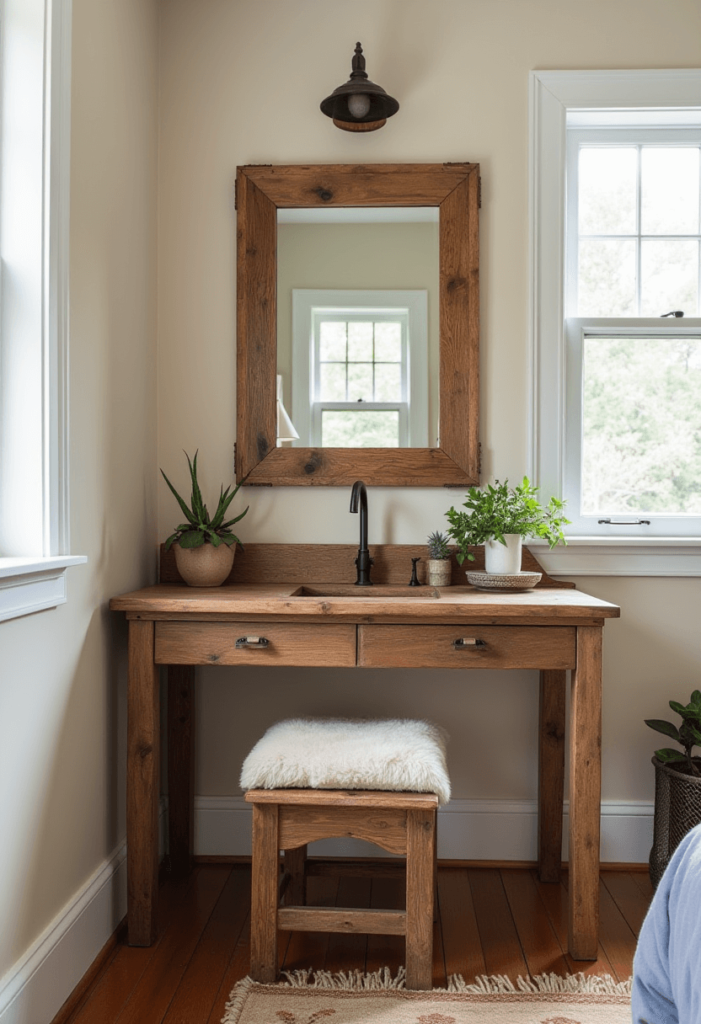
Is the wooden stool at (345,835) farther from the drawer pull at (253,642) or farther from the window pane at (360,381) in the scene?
the window pane at (360,381)

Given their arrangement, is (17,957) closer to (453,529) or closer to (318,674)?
(318,674)

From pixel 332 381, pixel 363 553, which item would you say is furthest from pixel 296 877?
pixel 332 381

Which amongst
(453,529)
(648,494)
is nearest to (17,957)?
(453,529)

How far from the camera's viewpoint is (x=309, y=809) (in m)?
1.94

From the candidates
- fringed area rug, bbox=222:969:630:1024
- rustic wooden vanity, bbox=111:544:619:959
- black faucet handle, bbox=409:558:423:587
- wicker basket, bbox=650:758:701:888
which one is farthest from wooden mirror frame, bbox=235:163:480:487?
fringed area rug, bbox=222:969:630:1024

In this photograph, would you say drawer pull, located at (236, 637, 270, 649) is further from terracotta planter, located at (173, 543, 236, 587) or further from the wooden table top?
terracotta planter, located at (173, 543, 236, 587)

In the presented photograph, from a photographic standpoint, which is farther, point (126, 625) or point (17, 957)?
point (126, 625)

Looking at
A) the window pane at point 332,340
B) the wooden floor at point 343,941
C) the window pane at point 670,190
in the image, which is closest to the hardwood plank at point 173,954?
the wooden floor at point 343,941

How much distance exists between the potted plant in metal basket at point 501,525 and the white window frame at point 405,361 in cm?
31

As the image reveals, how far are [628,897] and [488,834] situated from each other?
16.6 inches

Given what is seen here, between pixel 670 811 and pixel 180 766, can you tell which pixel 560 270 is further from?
pixel 180 766

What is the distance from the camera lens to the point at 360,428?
2.60 m

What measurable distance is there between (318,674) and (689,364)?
4.87ft

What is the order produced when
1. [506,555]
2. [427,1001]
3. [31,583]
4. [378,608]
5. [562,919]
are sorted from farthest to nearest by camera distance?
[506,555] < [562,919] < [378,608] < [427,1001] < [31,583]
